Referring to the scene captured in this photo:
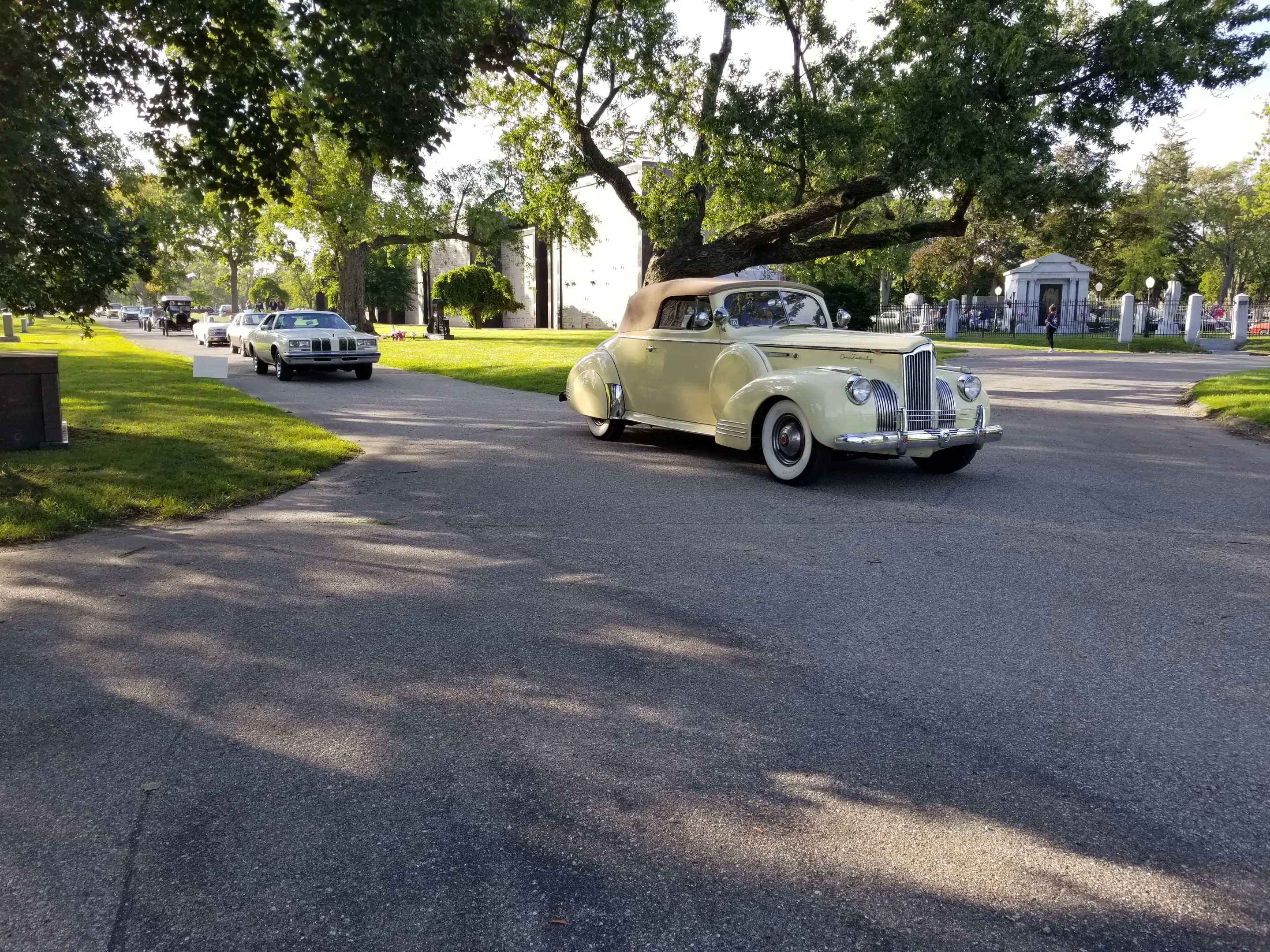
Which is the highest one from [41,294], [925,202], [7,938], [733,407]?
[925,202]

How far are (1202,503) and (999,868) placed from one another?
255 inches

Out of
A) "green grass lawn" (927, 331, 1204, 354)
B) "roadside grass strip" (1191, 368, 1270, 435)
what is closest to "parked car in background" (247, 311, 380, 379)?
"roadside grass strip" (1191, 368, 1270, 435)

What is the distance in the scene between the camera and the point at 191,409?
14.5 metres

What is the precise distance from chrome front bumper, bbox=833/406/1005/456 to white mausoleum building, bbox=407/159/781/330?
43.3 meters

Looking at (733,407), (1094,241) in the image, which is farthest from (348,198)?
(1094,241)

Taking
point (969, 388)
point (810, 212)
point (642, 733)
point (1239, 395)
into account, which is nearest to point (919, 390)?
point (969, 388)

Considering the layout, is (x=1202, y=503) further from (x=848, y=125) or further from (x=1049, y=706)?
(x=848, y=125)

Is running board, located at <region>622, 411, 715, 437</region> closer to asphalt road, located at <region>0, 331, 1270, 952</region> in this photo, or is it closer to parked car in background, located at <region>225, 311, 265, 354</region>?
asphalt road, located at <region>0, 331, 1270, 952</region>

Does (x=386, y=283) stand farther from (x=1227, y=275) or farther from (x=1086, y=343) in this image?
(x=1227, y=275)

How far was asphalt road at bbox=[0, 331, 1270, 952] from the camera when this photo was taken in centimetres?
261

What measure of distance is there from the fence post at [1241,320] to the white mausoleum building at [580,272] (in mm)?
28977

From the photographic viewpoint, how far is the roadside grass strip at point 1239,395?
1348 cm

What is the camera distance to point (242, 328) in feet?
104

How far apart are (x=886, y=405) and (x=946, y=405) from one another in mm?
793
